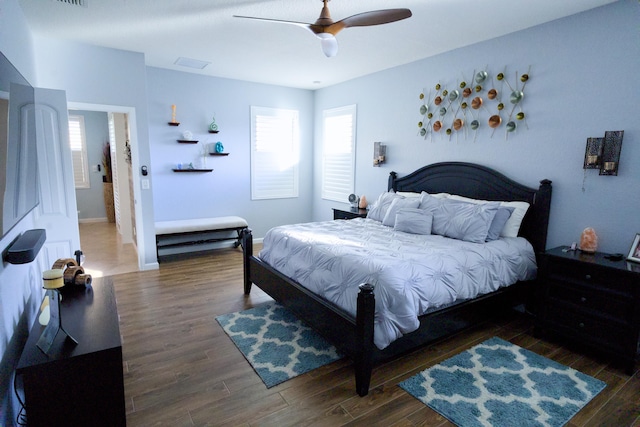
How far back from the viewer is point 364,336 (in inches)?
87.5

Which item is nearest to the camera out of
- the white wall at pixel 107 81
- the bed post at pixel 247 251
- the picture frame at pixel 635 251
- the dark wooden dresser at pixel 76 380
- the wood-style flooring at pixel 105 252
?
the dark wooden dresser at pixel 76 380

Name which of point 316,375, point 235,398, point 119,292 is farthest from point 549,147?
point 119,292

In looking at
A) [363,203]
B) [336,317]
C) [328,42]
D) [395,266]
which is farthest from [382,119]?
[336,317]

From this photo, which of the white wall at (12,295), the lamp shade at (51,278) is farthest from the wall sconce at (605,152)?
the white wall at (12,295)

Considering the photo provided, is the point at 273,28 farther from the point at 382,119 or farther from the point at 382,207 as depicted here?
the point at 382,207

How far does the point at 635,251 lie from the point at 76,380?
147 inches

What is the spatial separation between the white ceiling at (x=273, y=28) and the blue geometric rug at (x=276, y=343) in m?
2.78

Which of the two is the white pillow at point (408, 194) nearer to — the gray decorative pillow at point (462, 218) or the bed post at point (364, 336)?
the gray decorative pillow at point (462, 218)

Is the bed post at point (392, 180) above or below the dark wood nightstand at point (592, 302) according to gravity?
above

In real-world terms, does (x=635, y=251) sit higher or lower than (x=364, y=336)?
higher

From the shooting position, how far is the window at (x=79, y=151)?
7.59m

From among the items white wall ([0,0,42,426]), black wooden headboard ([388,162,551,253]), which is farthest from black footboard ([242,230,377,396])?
black wooden headboard ([388,162,551,253])

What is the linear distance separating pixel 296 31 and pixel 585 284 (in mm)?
3405

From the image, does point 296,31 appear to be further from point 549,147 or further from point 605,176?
point 605,176
